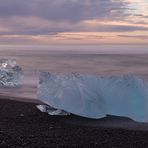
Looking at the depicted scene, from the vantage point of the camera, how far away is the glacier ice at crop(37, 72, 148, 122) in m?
10.0

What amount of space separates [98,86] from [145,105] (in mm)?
1102

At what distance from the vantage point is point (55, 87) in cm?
1059

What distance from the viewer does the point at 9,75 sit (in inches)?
671

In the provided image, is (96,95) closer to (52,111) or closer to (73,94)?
(73,94)

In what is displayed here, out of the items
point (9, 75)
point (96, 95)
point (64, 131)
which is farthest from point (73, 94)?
point (9, 75)

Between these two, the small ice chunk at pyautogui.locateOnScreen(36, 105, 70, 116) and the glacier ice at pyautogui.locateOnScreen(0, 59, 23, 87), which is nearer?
the small ice chunk at pyautogui.locateOnScreen(36, 105, 70, 116)

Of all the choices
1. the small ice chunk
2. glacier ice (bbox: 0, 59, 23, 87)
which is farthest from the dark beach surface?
glacier ice (bbox: 0, 59, 23, 87)

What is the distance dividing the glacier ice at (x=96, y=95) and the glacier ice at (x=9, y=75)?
20.7 feet

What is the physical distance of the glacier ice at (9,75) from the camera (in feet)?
55.5

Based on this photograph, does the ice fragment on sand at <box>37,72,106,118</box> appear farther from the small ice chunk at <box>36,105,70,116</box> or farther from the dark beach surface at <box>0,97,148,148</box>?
the dark beach surface at <box>0,97,148,148</box>

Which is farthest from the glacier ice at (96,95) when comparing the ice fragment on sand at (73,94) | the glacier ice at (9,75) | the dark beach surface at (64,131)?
the glacier ice at (9,75)

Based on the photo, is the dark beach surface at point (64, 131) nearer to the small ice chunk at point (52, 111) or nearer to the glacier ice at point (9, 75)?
the small ice chunk at point (52, 111)

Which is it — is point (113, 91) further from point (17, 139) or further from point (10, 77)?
point (10, 77)

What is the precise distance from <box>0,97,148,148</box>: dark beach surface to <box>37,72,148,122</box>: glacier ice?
0.61 feet
